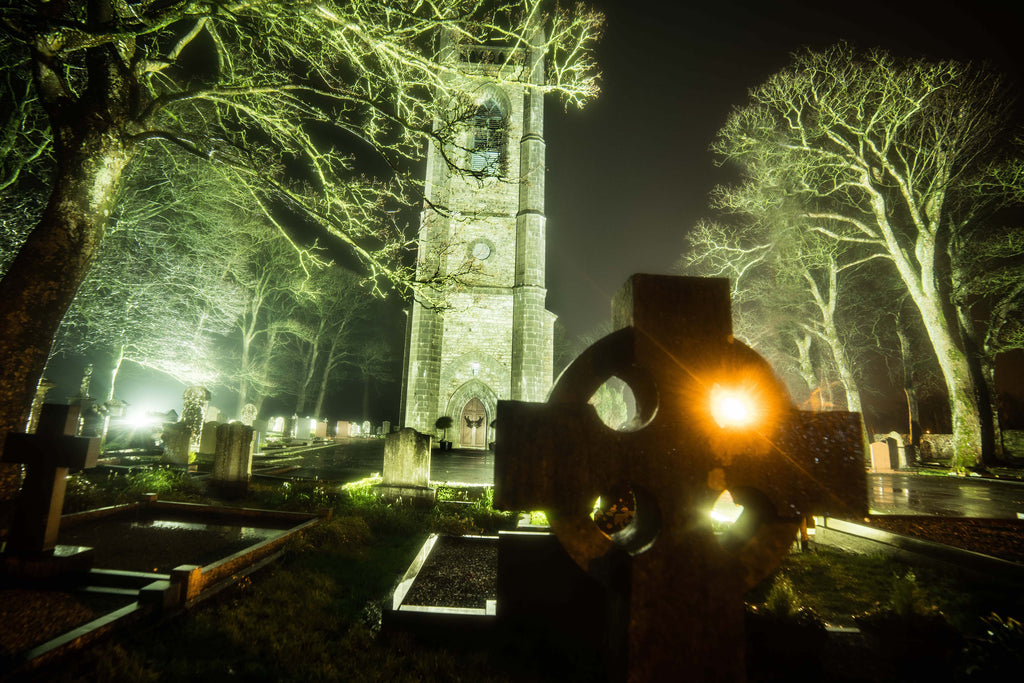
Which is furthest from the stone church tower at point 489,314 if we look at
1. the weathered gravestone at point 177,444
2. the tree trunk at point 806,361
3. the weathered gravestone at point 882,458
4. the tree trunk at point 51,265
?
the tree trunk at point 51,265

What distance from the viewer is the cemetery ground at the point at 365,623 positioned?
2.52m

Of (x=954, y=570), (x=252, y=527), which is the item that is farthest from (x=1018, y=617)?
(x=252, y=527)

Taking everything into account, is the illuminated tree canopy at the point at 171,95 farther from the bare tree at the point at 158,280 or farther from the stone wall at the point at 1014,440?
the stone wall at the point at 1014,440

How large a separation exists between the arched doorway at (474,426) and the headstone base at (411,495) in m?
12.6

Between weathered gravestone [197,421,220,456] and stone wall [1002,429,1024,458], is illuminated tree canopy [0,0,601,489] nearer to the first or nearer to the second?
weathered gravestone [197,421,220,456]

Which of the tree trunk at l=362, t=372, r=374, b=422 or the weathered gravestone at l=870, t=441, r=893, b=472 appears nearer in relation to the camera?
the weathered gravestone at l=870, t=441, r=893, b=472

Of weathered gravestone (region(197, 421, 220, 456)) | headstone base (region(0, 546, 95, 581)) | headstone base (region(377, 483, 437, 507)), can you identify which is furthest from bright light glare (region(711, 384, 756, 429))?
weathered gravestone (region(197, 421, 220, 456))

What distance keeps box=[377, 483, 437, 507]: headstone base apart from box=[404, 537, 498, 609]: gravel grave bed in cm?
189

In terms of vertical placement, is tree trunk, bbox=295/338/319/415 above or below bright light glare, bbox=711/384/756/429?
above

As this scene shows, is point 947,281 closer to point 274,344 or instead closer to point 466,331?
point 466,331

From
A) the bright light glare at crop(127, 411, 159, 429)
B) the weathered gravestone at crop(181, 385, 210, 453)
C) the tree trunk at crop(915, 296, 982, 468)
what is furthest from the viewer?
the bright light glare at crop(127, 411, 159, 429)

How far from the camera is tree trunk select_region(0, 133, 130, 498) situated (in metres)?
4.54

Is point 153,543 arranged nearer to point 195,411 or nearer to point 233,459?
point 233,459

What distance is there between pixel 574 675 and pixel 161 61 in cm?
901
